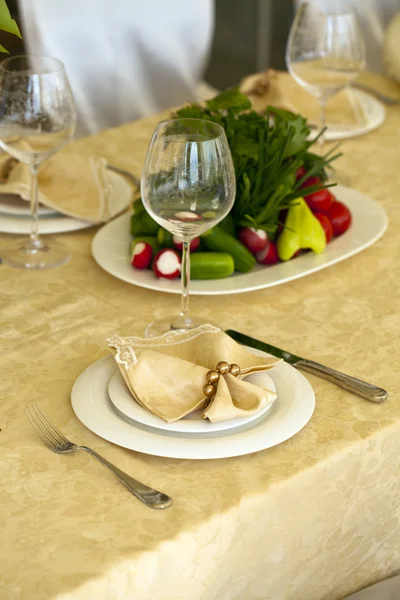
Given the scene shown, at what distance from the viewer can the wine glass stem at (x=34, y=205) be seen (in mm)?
1174

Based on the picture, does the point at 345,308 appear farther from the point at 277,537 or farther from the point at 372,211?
the point at 277,537

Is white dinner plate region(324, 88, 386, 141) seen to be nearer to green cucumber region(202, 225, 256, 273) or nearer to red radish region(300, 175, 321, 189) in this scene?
red radish region(300, 175, 321, 189)

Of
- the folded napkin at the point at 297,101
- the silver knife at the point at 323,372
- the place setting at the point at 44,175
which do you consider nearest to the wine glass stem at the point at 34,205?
the place setting at the point at 44,175

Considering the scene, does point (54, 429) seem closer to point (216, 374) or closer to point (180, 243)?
point (216, 374)

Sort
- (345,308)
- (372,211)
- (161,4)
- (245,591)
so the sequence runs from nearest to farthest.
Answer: (245,591), (345,308), (372,211), (161,4)

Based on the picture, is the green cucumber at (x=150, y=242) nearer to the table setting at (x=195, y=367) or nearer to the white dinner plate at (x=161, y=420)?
the table setting at (x=195, y=367)

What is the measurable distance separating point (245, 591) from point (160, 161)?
1.39 feet

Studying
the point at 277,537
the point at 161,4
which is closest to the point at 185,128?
the point at 277,537

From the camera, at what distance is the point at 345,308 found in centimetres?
109

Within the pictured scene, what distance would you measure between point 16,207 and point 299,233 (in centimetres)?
44

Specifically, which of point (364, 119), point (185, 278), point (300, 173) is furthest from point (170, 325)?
point (364, 119)

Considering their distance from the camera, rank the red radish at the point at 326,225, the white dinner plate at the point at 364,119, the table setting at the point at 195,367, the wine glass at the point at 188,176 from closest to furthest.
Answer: the table setting at the point at 195,367 < the wine glass at the point at 188,176 < the red radish at the point at 326,225 < the white dinner plate at the point at 364,119

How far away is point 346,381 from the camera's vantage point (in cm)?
90

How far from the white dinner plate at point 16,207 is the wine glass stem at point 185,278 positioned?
39 centimetres
